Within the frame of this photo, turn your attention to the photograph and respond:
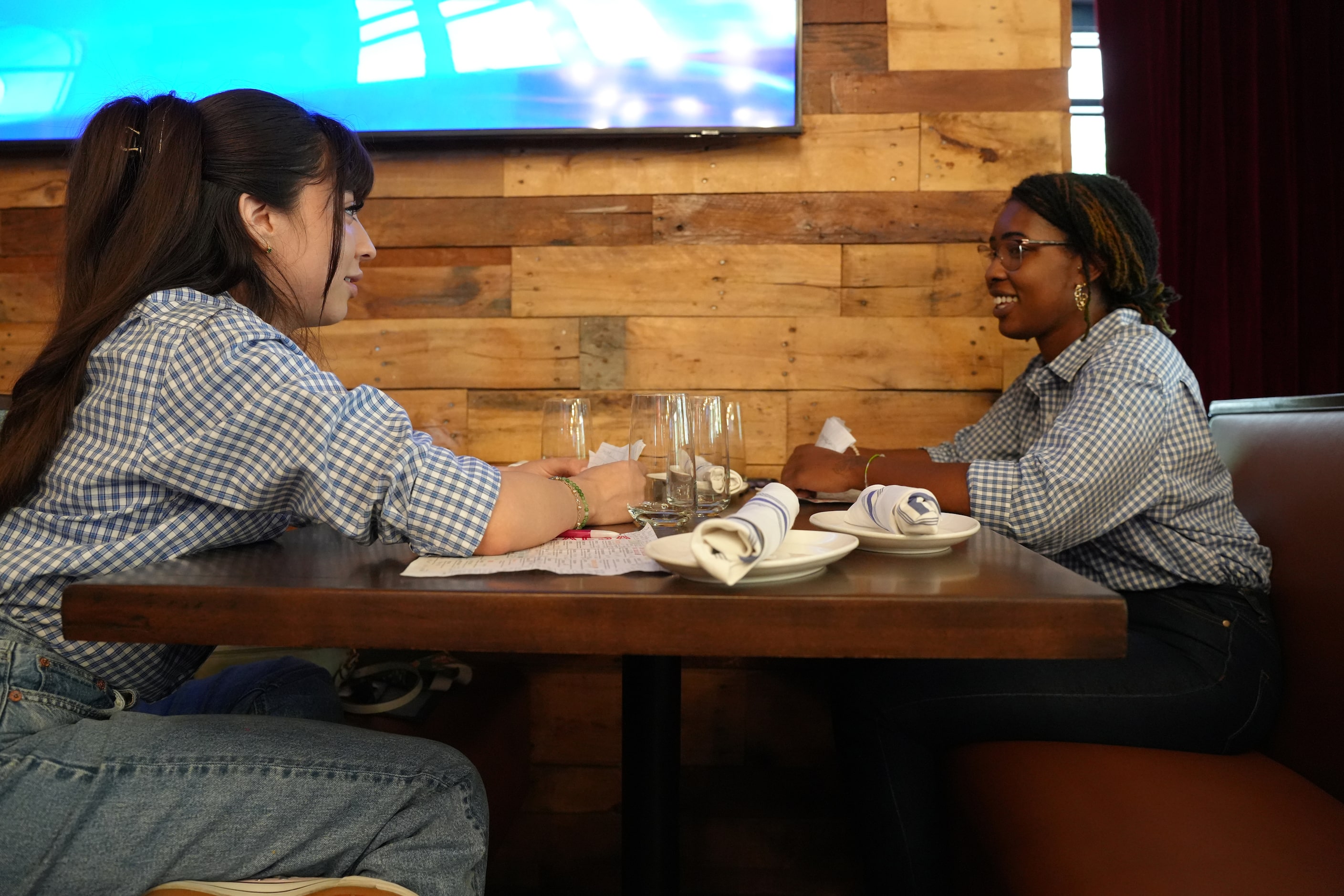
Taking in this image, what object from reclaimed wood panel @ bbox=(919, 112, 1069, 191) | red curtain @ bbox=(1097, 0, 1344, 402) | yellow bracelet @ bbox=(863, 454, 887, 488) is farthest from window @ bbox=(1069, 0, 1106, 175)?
yellow bracelet @ bbox=(863, 454, 887, 488)

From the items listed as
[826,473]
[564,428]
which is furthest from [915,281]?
[564,428]

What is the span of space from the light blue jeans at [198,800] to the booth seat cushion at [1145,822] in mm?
622

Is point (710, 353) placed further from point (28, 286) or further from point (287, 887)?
point (28, 286)

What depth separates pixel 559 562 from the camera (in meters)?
0.85

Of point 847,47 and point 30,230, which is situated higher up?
point 847,47

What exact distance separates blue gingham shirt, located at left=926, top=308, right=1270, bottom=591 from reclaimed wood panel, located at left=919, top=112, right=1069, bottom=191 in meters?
0.64

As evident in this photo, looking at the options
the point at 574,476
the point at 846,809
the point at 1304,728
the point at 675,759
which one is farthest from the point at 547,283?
the point at 1304,728

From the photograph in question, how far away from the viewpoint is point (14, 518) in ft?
3.10

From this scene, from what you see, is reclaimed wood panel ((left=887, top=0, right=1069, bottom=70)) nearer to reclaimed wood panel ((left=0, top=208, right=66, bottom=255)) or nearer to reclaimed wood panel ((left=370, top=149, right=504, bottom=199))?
reclaimed wood panel ((left=370, top=149, right=504, bottom=199))

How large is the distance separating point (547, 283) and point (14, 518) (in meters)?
1.30

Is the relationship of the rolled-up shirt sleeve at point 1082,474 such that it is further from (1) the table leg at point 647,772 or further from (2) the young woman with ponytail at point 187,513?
(2) the young woman with ponytail at point 187,513

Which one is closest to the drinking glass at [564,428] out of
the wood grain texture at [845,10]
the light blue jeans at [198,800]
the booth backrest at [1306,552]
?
the light blue jeans at [198,800]

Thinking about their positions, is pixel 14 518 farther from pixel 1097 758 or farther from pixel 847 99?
pixel 847 99

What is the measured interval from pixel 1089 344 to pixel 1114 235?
0.22m
